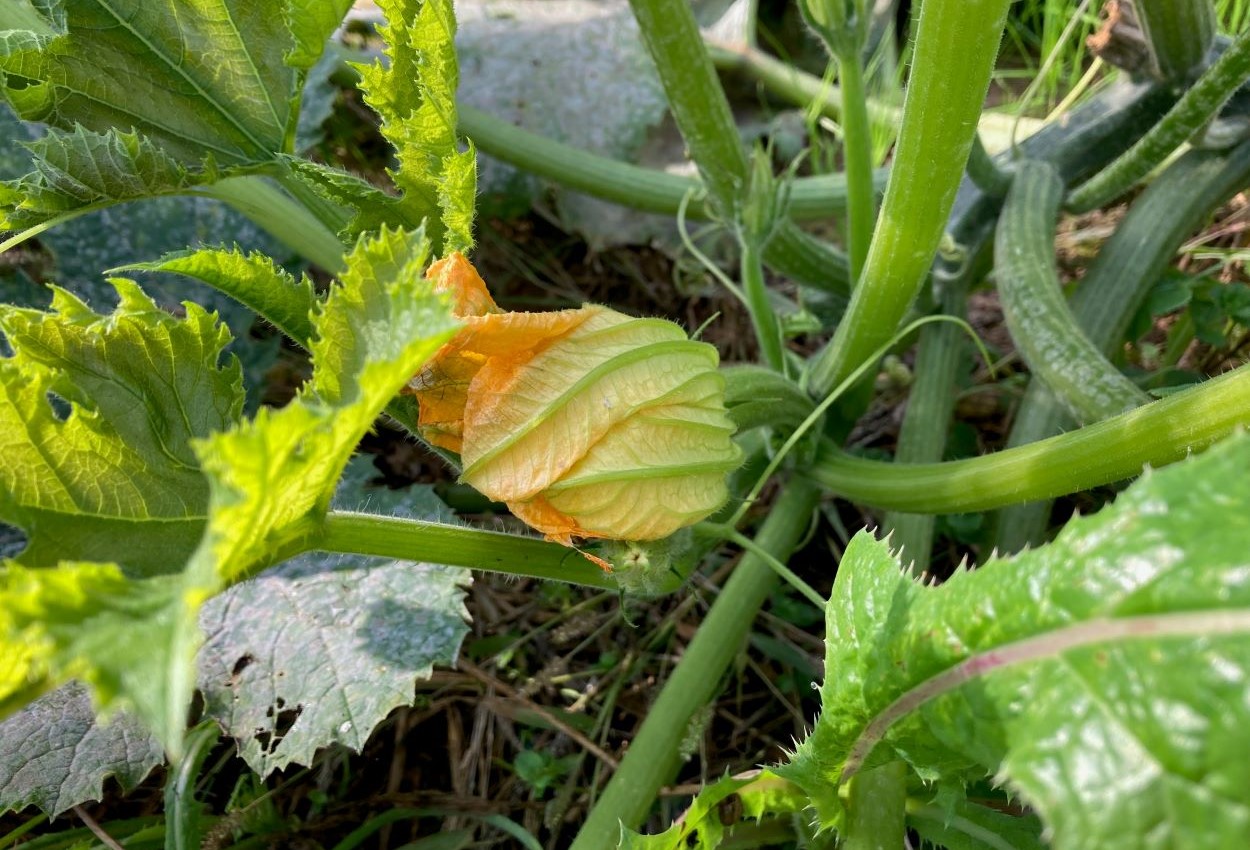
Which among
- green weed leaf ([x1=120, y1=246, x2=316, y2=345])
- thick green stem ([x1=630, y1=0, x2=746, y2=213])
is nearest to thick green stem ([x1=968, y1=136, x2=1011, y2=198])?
thick green stem ([x1=630, y1=0, x2=746, y2=213])

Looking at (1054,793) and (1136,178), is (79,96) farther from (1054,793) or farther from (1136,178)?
(1136,178)

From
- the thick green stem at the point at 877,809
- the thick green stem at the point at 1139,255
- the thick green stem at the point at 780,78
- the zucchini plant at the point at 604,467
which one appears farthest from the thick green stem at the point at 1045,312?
the thick green stem at the point at 780,78

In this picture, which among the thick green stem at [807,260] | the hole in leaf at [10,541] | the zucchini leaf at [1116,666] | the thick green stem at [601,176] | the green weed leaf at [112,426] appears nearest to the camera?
the zucchini leaf at [1116,666]

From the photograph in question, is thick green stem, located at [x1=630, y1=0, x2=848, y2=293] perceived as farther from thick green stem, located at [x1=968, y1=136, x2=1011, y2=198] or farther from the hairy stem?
thick green stem, located at [x1=968, y1=136, x2=1011, y2=198]

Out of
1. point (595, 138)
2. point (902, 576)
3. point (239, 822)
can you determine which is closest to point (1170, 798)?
point (902, 576)

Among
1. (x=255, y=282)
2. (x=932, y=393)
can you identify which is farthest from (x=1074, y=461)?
(x=255, y=282)

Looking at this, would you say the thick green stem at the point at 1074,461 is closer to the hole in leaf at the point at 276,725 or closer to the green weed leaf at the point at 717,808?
the green weed leaf at the point at 717,808

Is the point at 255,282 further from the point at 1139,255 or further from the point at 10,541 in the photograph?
the point at 1139,255
